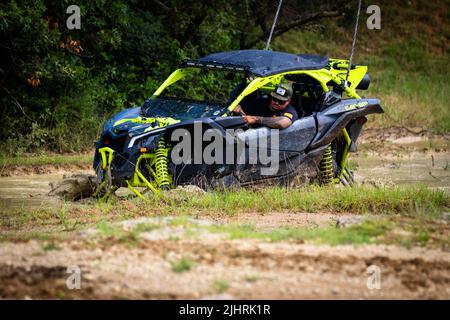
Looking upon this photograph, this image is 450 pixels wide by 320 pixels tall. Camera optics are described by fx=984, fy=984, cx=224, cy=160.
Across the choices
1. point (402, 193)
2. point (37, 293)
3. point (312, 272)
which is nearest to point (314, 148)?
point (402, 193)

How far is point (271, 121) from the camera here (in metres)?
13.1

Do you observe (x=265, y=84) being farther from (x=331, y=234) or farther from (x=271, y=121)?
(x=331, y=234)

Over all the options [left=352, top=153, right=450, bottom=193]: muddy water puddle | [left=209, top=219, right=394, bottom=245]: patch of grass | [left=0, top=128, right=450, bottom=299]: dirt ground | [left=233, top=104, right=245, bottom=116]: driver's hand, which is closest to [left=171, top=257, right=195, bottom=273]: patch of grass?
[left=0, top=128, right=450, bottom=299]: dirt ground

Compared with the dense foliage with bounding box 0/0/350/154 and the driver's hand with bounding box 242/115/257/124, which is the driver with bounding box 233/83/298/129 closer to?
the driver's hand with bounding box 242/115/257/124

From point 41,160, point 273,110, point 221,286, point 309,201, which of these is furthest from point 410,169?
point 221,286

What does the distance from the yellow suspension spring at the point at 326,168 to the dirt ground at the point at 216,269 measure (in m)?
5.15

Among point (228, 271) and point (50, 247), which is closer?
point (228, 271)

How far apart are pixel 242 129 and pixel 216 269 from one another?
5104mm

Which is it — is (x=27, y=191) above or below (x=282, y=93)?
below

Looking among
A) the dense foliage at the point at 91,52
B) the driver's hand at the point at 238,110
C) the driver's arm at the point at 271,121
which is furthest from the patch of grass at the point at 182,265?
the dense foliage at the point at 91,52

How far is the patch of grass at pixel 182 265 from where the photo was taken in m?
7.80

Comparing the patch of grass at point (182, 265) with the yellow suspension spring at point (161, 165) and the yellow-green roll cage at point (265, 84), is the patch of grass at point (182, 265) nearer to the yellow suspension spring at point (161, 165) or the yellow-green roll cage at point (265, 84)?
the yellow-green roll cage at point (265, 84)

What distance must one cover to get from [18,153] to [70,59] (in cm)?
271

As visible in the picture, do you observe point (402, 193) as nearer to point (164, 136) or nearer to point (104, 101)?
point (164, 136)
